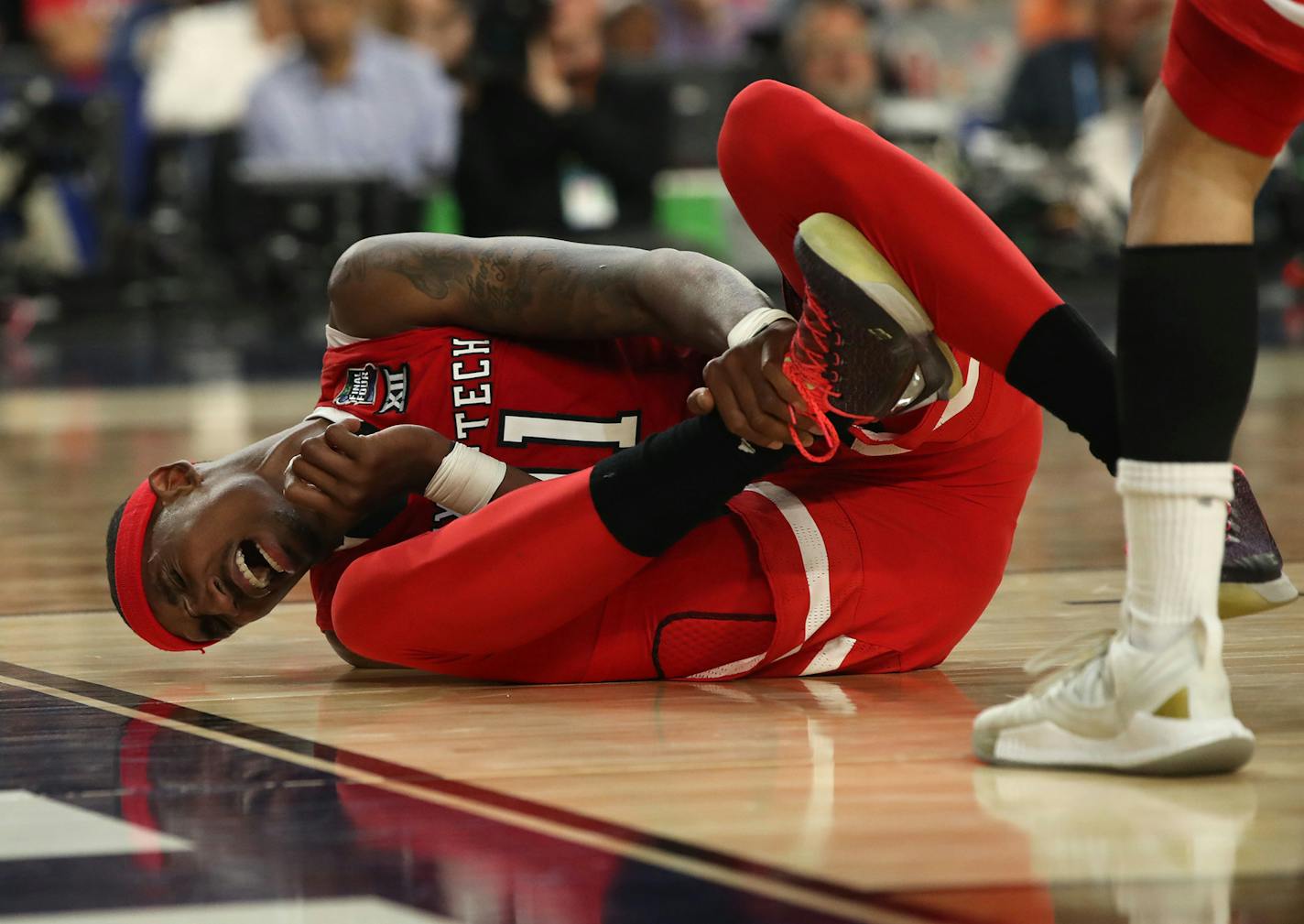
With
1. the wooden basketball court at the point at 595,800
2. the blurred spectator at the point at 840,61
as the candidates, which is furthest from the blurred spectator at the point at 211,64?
the wooden basketball court at the point at 595,800

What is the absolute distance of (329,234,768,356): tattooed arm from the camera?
8.05 ft

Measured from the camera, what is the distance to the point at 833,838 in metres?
1.55

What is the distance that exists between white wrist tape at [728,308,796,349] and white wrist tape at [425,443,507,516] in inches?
12.9

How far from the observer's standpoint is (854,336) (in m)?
2.04

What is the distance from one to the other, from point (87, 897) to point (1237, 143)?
1.04 meters

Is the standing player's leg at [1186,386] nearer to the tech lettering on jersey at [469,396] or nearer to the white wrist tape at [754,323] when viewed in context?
the white wrist tape at [754,323]

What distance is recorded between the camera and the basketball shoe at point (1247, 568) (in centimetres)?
203

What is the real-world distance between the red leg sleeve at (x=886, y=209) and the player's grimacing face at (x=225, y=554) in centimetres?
63

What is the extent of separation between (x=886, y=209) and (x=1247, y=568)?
494 mm

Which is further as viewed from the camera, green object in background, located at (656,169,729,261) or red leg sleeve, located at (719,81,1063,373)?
green object in background, located at (656,169,729,261)

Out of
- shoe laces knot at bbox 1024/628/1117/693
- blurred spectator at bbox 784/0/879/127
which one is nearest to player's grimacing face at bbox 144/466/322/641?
shoe laces knot at bbox 1024/628/1117/693

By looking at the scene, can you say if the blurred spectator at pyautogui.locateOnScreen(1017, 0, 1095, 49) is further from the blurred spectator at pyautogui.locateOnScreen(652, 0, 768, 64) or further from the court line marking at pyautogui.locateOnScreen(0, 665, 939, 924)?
the court line marking at pyautogui.locateOnScreen(0, 665, 939, 924)

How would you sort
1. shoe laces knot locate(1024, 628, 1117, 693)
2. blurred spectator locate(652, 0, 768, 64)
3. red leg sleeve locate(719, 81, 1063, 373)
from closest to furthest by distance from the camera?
1. shoe laces knot locate(1024, 628, 1117, 693)
2. red leg sleeve locate(719, 81, 1063, 373)
3. blurred spectator locate(652, 0, 768, 64)

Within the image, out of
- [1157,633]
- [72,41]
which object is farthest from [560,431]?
[72,41]
